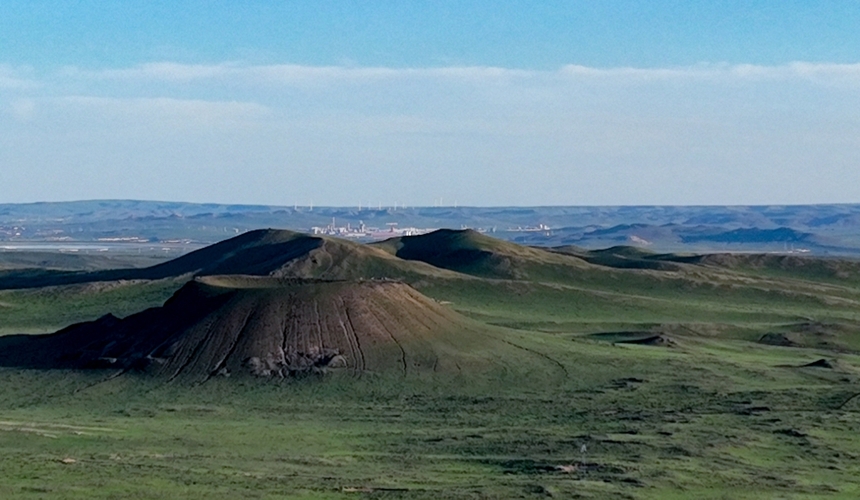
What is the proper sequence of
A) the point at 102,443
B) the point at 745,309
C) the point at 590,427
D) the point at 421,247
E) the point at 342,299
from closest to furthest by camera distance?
the point at 102,443, the point at 590,427, the point at 342,299, the point at 745,309, the point at 421,247

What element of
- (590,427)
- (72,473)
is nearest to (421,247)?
(590,427)

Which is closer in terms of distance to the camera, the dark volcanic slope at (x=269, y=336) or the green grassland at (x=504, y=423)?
the green grassland at (x=504, y=423)

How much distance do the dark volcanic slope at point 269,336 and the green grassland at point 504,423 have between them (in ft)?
7.37

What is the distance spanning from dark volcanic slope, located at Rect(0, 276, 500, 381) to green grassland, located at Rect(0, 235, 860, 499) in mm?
2246

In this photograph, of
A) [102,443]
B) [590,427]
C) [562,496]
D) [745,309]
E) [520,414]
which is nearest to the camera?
[562,496]

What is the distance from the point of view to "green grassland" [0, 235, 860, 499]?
53969 mm

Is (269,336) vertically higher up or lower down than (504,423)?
higher up

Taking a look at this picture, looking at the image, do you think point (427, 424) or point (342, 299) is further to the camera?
point (342, 299)

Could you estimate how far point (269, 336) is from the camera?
291 feet

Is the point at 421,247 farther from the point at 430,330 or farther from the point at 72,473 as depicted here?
the point at 72,473

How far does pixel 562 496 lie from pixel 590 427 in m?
19.3

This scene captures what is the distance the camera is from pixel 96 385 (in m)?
84.1

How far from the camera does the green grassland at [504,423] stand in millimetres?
53969

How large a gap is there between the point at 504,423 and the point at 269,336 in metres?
22.2
